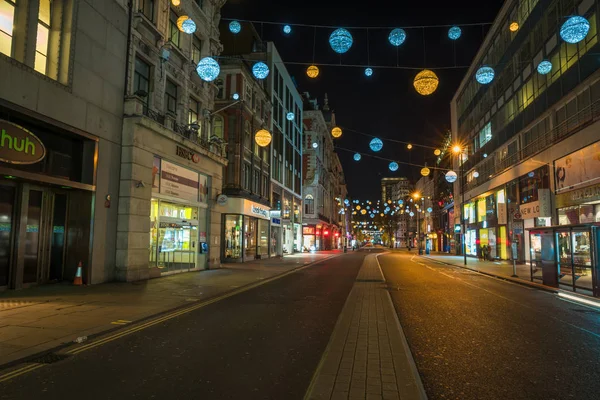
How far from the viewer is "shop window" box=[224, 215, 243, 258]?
29.1 metres

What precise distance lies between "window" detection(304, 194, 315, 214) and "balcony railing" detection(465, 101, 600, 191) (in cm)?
2363

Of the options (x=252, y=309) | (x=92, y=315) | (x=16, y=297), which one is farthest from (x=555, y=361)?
(x=16, y=297)

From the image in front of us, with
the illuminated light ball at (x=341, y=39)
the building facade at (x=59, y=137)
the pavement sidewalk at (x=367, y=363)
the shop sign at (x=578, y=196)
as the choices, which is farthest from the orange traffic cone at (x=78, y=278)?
the shop sign at (x=578, y=196)

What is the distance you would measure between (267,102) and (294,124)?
12527 millimetres

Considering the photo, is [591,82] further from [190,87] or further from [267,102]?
[267,102]

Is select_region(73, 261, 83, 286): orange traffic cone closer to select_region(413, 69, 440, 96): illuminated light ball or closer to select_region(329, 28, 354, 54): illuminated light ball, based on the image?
select_region(329, 28, 354, 54): illuminated light ball

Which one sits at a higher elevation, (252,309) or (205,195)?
(205,195)

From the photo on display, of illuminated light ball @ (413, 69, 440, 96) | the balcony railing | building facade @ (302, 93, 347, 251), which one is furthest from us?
building facade @ (302, 93, 347, 251)

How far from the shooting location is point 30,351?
6.22 metres

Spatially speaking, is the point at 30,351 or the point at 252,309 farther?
the point at 252,309

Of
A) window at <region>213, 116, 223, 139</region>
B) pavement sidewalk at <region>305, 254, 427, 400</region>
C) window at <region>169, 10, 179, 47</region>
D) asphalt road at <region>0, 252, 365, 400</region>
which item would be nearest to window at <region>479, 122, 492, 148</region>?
window at <region>213, 116, 223, 139</region>

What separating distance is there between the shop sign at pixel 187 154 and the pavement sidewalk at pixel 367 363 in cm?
1292

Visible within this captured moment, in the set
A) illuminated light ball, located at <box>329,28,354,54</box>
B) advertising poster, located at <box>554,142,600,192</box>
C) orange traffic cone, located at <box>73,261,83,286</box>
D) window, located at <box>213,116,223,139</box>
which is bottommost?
orange traffic cone, located at <box>73,261,83,286</box>

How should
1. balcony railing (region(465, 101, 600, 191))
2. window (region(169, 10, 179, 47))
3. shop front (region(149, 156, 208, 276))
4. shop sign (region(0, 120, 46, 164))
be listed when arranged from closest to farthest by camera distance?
shop sign (region(0, 120, 46, 164)) → shop front (region(149, 156, 208, 276)) → window (region(169, 10, 179, 47)) → balcony railing (region(465, 101, 600, 191))
